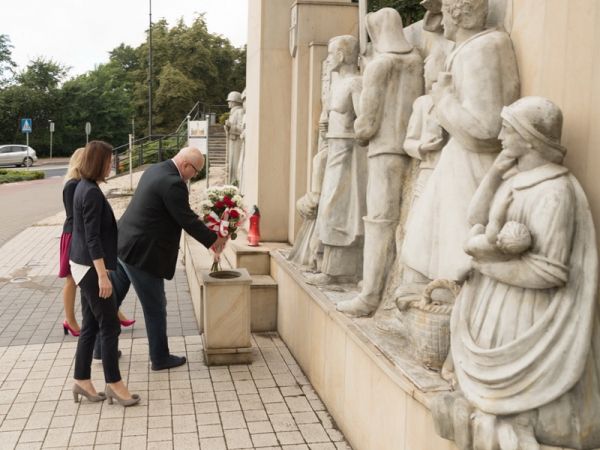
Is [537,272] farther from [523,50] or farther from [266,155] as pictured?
[266,155]

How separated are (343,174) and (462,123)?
2.55m

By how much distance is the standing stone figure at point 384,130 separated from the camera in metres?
5.07

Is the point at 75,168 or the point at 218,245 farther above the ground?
the point at 75,168

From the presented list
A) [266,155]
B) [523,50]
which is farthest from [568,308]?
[266,155]

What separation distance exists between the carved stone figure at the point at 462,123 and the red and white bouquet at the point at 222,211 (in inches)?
104

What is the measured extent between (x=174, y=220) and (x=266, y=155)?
283 cm

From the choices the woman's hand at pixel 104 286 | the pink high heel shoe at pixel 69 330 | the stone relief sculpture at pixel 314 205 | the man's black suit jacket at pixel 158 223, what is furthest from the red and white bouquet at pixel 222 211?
the pink high heel shoe at pixel 69 330

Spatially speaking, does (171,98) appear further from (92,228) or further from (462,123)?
(462,123)

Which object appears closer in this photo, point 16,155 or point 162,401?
point 162,401

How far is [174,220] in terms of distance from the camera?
612 cm

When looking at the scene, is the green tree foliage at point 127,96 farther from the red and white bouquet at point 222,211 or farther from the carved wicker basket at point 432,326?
the carved wicker basket at point 432,326

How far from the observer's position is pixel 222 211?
6500 millimetres

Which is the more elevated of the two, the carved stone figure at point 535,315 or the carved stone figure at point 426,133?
the carved stone figure at point 426,133

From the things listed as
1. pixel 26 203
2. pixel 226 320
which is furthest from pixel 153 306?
pixel 26 203
